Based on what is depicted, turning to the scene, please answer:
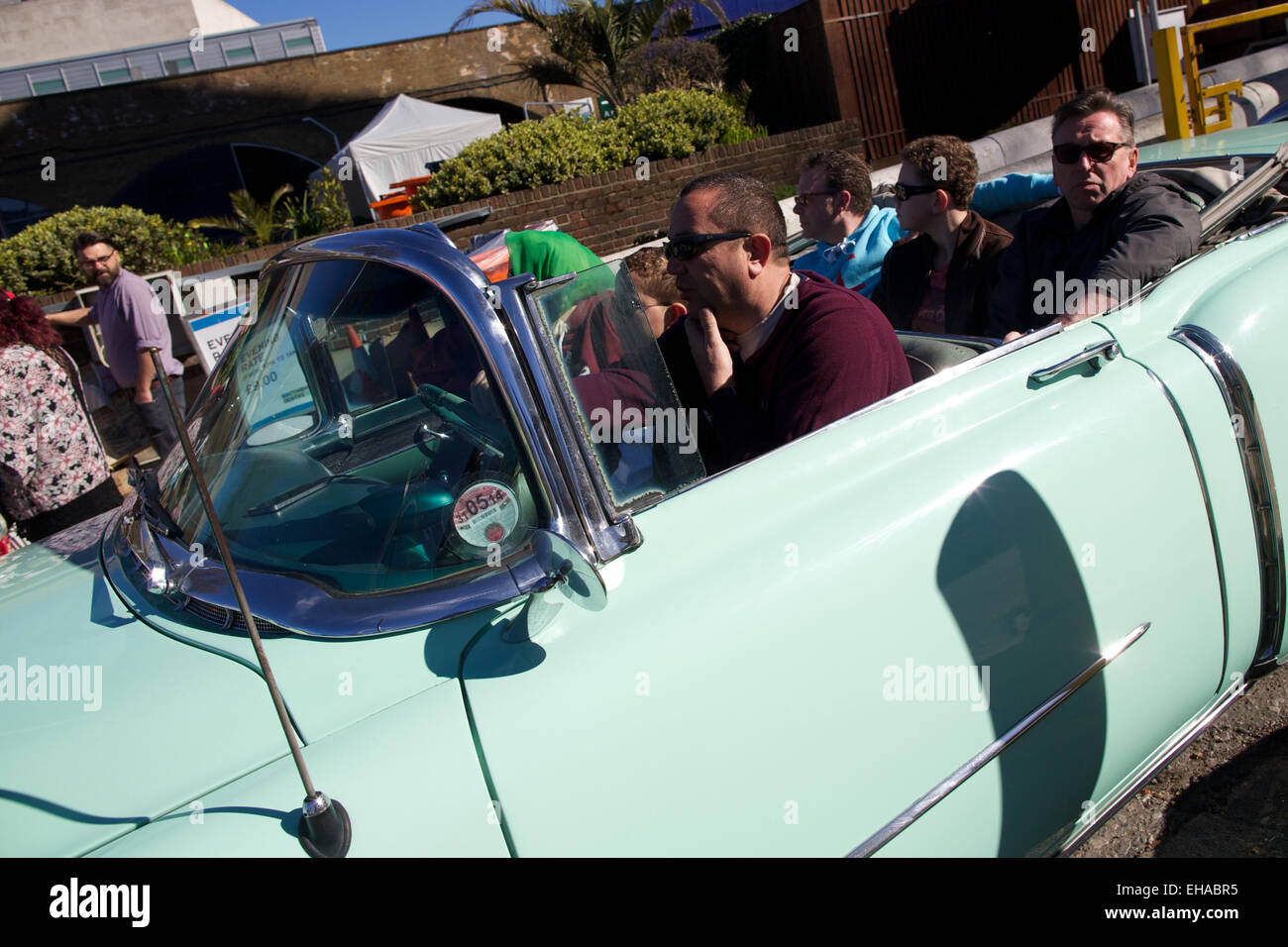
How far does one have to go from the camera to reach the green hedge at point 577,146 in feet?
30.3

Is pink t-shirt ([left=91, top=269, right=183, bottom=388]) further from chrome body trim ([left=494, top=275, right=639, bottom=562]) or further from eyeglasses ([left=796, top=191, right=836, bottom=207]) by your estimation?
chrome body trim ([left=494, top=275, right=639, bottom=562])

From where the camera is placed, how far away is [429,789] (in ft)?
3.85

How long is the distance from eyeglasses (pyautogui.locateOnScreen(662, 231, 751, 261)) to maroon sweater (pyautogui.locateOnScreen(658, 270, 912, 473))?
8.0 inches

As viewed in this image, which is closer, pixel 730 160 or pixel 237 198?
pixel 730 160

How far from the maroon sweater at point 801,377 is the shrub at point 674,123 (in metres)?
8.28

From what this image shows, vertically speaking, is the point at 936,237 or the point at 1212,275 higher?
the point at 936,237

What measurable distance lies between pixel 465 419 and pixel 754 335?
2.91ft

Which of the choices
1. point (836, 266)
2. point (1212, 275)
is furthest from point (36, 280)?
point (1212, 275)

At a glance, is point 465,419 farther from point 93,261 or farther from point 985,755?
point 93,261

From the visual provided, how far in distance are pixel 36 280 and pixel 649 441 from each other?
9.03 meters

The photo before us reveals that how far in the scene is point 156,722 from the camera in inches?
50.1
